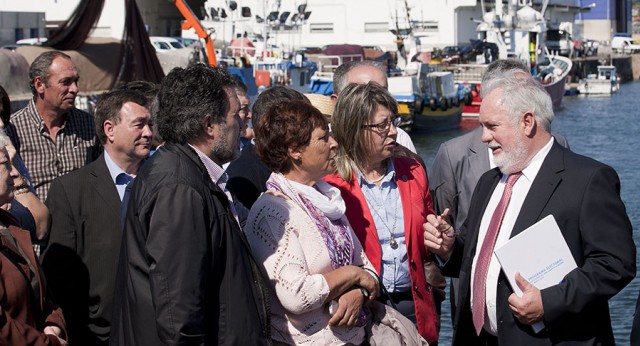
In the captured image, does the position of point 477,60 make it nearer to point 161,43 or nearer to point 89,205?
point 161,43

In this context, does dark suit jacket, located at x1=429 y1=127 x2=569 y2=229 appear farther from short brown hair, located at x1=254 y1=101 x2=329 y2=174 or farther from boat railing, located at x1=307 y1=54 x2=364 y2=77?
boat railing, located at x1=307 y1=54 x2=364 y2=77

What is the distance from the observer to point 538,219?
3506 mm

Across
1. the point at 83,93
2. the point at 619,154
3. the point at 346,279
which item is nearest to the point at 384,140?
the point at 346,279

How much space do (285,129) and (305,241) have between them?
44cm

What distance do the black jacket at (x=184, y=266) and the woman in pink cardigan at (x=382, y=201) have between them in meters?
0.95

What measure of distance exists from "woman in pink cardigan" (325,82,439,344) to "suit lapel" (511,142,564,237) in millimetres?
701

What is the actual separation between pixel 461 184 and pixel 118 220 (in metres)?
1.70

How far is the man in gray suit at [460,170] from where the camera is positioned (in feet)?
16.1

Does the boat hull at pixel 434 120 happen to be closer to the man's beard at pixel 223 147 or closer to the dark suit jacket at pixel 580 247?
the dark suit jacket at pixel 580 247

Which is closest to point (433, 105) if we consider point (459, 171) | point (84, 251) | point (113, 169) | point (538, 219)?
point (459, 171)

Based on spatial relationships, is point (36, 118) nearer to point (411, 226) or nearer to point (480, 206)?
point (411, 226)

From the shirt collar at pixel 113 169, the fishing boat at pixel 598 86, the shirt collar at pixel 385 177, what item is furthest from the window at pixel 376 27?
the shirt collar at pixel 385 177

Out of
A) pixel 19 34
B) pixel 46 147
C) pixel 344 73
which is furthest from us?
pixel 19 34

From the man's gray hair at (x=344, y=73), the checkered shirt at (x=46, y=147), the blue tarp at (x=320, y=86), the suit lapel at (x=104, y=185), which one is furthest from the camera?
the blue tarp at (x=320, y=86)
